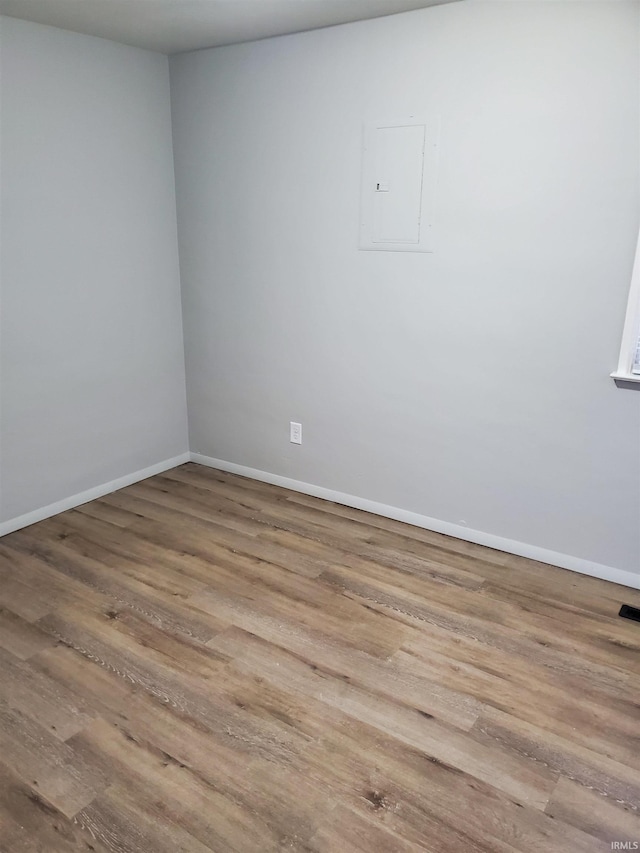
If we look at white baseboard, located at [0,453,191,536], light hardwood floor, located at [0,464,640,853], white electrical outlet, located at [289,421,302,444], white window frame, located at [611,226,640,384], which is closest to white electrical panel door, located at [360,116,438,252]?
white window frame, located at [611,226,640,384]

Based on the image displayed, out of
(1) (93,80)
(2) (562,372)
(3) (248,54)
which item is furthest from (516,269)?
(1) (93,80)

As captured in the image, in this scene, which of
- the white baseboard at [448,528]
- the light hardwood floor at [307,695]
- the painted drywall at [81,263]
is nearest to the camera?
the light hardwood floor at [307,695]

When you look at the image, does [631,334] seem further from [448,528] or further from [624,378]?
[448,528]

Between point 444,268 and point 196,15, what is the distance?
4.66 ft

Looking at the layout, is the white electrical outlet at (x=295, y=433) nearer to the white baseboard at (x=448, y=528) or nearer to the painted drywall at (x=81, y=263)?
the white baseboard at (x=448, y=528)

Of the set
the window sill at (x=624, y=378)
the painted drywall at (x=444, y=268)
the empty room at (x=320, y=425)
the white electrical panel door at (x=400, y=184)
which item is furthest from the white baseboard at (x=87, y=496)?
the window sill at (x=624, y=378)

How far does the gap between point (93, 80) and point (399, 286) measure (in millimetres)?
1712

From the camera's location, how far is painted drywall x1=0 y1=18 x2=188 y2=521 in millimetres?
2758

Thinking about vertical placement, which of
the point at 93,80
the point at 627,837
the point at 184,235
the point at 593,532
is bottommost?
the point at 627,837

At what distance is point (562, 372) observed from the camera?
2539mm

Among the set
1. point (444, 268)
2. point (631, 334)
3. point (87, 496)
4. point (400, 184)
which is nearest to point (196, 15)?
point (400, 184)

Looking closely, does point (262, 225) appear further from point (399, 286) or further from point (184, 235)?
point (399, 286)

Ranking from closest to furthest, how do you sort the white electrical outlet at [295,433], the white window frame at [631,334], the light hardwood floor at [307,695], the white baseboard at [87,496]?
the light hardwood floor at [307,695]
the white window frame at [631,334]
the white baseboard at [87,496]
the white electrical outlet at [295,433]

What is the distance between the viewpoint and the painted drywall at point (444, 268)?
7.68ft
